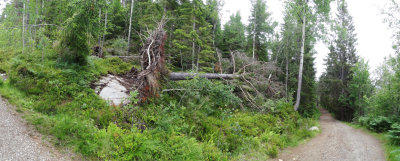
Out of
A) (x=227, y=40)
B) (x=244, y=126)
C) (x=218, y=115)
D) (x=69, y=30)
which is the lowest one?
(x=244, y=126)

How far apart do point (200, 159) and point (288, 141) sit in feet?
19.2

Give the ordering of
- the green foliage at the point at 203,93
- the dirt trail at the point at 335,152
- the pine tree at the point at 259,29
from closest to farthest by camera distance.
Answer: the dirt trail at the point at 335,152, the green foliage at the point at 203,93, the pine tree at the point at 259,29

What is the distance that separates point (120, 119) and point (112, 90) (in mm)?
1601

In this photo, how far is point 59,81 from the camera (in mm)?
5324

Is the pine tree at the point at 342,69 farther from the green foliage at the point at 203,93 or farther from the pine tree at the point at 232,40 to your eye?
the green foliage at the point at 203,93

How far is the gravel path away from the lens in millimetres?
3023

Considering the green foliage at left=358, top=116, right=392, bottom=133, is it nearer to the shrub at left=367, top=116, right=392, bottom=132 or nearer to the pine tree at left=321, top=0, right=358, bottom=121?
the shrub at left=367, top=116, right=392, bottom=132

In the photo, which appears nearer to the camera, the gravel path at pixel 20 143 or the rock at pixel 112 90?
the gravel path at pixel 20 143

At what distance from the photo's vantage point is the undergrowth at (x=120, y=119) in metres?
3.82

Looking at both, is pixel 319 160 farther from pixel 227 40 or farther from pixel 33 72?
pixel 227 40

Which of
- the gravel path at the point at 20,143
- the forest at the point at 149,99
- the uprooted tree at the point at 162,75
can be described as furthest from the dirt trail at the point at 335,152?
the gravel path at the point at 20,143

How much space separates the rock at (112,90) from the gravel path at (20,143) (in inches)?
73.5

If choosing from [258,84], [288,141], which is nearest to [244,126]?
[288,141]

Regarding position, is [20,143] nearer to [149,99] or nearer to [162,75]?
[149,99]
